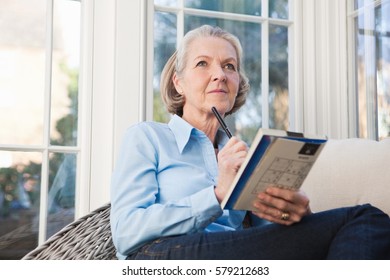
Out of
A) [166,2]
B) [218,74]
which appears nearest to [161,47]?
[166,2]

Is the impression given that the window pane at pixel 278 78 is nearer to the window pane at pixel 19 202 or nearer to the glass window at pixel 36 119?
the glass window at pixel 36 119

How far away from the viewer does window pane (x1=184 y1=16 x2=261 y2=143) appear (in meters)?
2.07

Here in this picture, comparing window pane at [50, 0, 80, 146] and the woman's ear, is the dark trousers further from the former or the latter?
window pane at [50, 0, 80, 146]

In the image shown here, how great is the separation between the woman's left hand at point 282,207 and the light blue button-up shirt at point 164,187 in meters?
0.12

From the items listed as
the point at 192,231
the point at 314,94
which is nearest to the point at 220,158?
the point at 192,231

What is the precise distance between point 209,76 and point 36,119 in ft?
2.30

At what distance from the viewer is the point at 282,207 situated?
103cm

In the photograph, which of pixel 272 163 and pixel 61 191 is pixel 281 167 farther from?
pixel 61 191

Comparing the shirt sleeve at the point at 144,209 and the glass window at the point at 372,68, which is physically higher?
the glass window at the point at 372,68

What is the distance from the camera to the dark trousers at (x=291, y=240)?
3.29 ft

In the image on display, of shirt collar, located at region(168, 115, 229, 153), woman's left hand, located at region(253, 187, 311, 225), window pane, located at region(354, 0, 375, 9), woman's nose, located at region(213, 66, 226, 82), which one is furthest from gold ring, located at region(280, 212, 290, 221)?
window pane, located at region(354, 0, 375, 9)

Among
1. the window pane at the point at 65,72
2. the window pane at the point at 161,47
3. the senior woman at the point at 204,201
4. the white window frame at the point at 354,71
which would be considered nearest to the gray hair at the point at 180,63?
the senior woman at the point at 204,201
